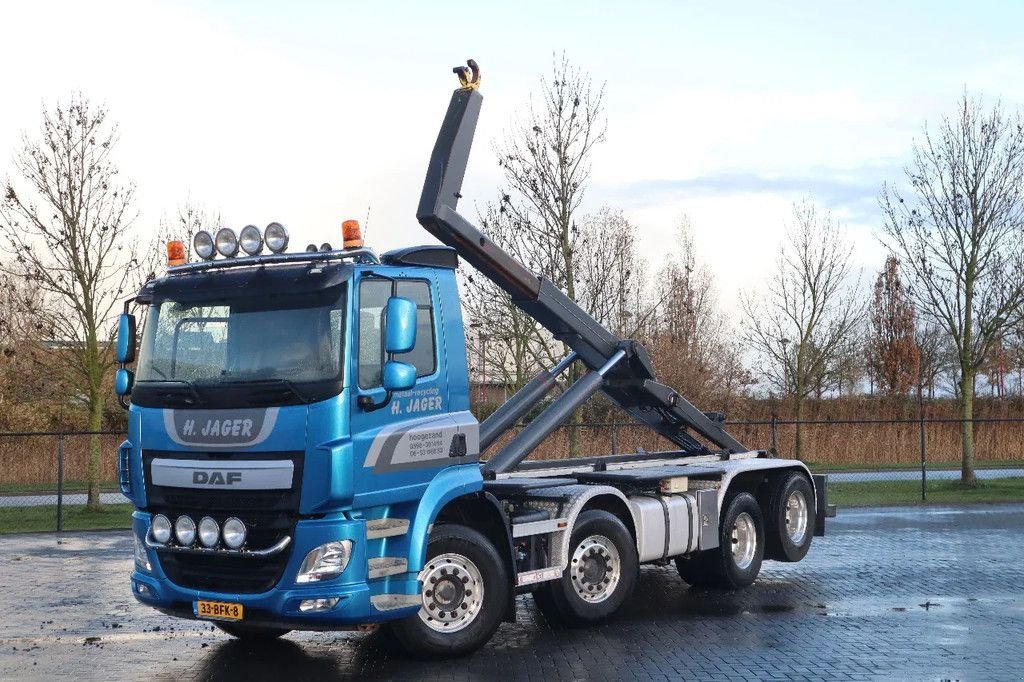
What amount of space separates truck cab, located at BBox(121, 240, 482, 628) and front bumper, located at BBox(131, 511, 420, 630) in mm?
10

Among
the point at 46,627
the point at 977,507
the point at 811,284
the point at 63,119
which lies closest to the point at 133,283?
the point at 63,119

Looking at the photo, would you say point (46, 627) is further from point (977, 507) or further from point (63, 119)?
point (977, 507)

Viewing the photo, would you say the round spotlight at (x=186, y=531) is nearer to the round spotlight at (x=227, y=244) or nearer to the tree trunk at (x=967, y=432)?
the round spotlight at (x=227, y=244)

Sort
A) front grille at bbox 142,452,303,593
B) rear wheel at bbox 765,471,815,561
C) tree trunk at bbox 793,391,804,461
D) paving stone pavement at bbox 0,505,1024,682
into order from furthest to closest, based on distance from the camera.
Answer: tree trunk at bbox 793,391,804,461 < rear wheel at bbox 765,471,815,561 < paving stone pavement at bbox 0,505,1024,682 < front grille at bbox 142,452,303,593

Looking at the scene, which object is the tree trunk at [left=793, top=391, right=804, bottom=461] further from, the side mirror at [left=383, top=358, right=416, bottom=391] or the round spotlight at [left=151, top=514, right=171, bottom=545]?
the round spotlight at [left=151, top=514, right=171, bottom=545]

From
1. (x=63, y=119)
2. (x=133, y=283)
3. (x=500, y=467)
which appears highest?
(x=63, y=119)

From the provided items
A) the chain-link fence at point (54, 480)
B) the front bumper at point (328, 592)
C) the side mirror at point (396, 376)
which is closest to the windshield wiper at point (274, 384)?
the side mirror at point (396, 376)

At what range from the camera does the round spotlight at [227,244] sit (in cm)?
940

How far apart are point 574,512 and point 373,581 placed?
233cm

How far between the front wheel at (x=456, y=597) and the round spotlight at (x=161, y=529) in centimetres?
184

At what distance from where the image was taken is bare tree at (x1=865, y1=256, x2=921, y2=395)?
52.7 metres

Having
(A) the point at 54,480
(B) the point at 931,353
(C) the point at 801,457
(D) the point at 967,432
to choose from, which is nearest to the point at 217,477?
(D) the point at 967,432

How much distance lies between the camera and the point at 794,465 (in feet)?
45.4

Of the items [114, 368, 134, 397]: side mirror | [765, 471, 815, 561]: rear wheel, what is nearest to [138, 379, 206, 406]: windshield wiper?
[114, 368, 134, 397]: side mirror
